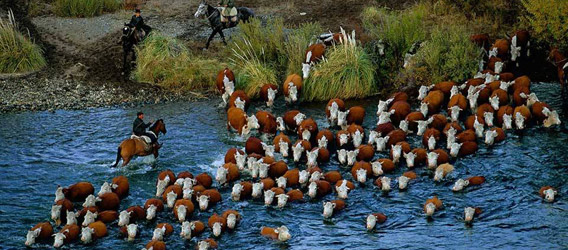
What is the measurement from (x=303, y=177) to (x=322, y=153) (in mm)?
1483

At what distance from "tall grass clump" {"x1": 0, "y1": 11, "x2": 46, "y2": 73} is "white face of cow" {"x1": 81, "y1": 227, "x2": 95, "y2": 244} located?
37.4ft

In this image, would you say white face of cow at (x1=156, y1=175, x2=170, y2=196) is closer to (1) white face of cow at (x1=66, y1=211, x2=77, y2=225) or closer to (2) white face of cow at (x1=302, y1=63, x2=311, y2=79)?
(1) white face of cow at (x1=66, y1=211, x2=77, y2=225)

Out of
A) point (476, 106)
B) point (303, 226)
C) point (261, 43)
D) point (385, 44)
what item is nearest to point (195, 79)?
point (261, 43)

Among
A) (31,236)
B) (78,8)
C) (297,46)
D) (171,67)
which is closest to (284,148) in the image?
(31,236)

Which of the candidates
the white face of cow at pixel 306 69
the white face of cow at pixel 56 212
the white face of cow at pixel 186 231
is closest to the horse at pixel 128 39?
the white face of cow at pixel 306 69

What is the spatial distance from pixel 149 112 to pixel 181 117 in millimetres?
1006

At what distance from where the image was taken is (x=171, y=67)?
25156 millimetres

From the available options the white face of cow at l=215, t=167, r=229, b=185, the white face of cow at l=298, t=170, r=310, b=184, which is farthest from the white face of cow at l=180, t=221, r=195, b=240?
the white face of cow at l=298, t=170, r=310, b=184

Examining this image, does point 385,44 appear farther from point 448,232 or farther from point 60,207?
point 60,207

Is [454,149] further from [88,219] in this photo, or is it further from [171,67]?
[171,67]

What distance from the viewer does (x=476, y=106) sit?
21.3 meters

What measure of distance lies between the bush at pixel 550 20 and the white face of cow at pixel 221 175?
1058cm

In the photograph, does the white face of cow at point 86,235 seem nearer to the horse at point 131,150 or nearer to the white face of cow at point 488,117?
the horse at point 131,150

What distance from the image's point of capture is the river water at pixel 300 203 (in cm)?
→ 1570
